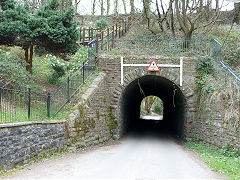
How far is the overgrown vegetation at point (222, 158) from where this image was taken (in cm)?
732

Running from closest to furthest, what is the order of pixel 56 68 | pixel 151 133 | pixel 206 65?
pixel 56 68, pixel 206 65, pixel 151 133

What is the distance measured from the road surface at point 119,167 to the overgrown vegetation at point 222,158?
0.32m

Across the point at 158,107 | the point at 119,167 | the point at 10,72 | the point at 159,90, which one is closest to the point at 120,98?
the point at 10,72

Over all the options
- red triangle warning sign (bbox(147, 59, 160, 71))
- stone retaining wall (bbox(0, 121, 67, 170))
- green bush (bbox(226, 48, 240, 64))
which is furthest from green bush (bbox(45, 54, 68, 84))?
green bush (bbox(226, 48, 240, 64))

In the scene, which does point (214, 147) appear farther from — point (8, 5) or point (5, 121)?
point (8, 5)

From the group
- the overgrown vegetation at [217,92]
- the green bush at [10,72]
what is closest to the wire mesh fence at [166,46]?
the overgrown vegetation at [217,92]

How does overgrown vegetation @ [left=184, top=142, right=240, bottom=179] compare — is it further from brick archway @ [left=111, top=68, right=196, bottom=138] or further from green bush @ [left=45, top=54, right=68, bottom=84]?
green bush @ [left=45, top=54, right=68, bottom=84]

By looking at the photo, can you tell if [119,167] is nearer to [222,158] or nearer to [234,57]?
[222,158]

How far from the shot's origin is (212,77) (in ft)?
42.9

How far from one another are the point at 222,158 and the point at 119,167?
3846 mm

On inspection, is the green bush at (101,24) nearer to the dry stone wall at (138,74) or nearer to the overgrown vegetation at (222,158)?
the dry stone wall at (138,74)

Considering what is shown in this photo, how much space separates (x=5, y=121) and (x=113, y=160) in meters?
3.69

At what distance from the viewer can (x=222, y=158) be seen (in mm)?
9055

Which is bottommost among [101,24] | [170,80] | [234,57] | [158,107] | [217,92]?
[158,107]
